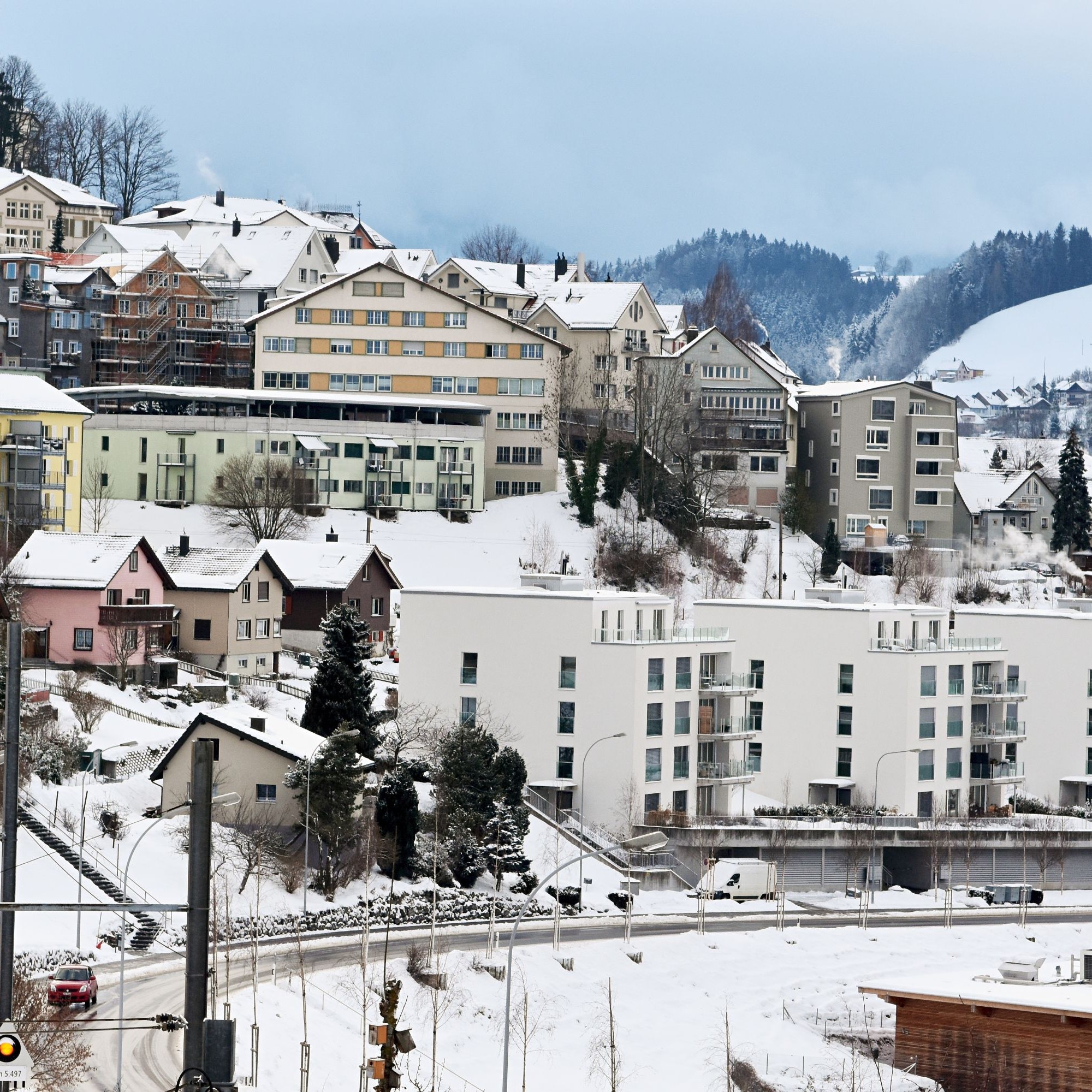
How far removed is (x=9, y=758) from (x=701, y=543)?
92.7 meters

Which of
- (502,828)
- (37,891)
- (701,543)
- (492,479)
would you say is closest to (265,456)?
(492,479)

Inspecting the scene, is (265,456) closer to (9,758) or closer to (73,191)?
(73,191)

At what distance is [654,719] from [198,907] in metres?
58.7

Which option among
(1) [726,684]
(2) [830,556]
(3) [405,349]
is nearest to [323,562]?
(1) [726,684]

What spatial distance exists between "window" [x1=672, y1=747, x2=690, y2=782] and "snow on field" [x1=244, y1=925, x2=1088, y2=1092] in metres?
12.9

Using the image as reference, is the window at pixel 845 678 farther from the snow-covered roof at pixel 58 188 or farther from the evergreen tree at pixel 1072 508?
the snow-covered roof at pixel 58 188

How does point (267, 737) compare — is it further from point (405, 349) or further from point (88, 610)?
point (405, 349)

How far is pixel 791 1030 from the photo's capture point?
50688mm

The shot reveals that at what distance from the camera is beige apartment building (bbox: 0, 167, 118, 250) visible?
476ft

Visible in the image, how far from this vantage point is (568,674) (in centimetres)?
7094

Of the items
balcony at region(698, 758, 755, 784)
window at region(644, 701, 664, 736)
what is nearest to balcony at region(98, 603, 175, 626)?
window at region(644, 701, 664, 736)

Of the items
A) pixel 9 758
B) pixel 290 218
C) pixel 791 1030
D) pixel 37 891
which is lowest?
pixel 791 1030

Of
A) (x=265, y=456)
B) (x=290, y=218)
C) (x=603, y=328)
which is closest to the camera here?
(x=265, y=456)

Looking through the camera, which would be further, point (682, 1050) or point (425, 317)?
point (425, 317)
